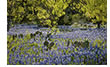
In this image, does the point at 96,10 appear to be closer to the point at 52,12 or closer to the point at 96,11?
the point at 96,11

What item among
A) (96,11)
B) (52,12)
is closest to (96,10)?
(96,11)

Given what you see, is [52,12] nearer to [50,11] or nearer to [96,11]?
[50,11]

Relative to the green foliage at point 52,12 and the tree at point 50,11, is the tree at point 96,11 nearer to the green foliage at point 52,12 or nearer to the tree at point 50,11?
the green foliage at point 52,12

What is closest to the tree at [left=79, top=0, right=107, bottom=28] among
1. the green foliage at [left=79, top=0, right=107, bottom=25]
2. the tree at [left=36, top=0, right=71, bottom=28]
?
the green foliage at [left=79, top=0, right=107, bottom=25]

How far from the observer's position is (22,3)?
3205 millimetres

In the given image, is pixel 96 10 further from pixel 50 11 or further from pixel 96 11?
pixel 50 11

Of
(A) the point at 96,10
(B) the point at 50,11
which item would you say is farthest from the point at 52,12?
(A) the point at 96,10

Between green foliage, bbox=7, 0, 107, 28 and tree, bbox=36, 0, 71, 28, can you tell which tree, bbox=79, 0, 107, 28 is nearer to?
green foliage, bbox=7, 0, 107, 28

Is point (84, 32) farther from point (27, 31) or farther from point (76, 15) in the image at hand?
point (27, 31)

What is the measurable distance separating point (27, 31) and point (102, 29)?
71.1 inches

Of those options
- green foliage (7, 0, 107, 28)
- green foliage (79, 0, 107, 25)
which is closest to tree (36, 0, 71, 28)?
green foliage (7, 0, 107, 28)

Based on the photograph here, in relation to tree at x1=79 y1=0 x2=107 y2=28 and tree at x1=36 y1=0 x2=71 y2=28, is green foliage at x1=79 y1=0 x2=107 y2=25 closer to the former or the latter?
tree at x1=79 y1=0 x2=107 y2=28

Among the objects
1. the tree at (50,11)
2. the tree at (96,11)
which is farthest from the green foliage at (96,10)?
the tree at (50,11)
